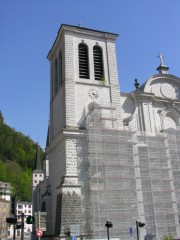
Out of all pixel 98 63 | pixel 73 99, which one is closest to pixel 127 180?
pixel 73 99

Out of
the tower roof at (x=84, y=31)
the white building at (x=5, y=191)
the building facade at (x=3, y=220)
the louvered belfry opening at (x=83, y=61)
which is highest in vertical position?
the tower roof at (x=84, y=31)

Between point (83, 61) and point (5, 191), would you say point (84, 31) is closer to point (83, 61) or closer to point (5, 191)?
point (83, 61)

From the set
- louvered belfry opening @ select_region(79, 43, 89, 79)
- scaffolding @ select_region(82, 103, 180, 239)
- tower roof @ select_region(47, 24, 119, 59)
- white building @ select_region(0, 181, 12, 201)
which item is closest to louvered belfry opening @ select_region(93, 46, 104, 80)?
louvered belfry opening @ select_region(79, 43, 89, 79)

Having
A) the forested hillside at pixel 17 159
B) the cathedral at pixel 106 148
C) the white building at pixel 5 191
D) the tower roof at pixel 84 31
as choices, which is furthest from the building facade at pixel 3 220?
the tower roof at pixel 84 31

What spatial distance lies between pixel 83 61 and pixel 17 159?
84835 millimetres

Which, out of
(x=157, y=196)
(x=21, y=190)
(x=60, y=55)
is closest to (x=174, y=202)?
(x=157, y=196)

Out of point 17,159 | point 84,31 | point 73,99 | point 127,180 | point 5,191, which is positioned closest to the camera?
point 127,180

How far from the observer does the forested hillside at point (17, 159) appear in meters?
90.4

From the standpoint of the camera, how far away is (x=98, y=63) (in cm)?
2850

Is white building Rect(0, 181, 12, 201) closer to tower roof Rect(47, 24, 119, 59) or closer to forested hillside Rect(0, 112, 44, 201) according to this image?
forested hillside Rect(0, 112, 44, 201)

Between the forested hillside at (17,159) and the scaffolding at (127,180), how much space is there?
6845cm

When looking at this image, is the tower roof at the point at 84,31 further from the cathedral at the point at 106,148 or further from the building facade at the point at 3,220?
the building facade at the point at 3,220

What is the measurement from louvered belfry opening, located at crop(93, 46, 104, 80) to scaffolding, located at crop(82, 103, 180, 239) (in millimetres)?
3414

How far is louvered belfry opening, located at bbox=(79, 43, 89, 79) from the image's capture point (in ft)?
89.9
